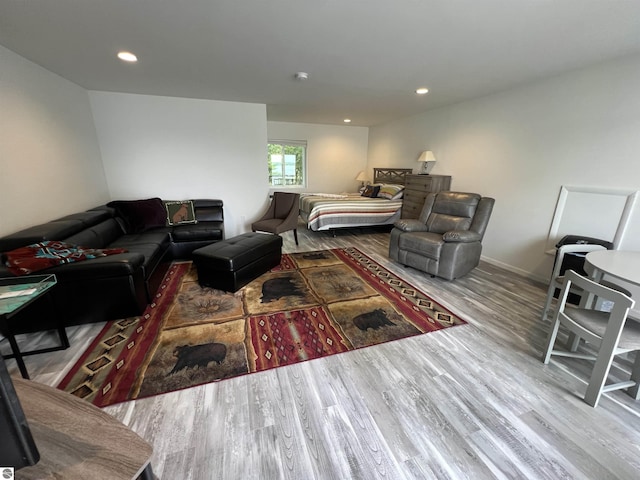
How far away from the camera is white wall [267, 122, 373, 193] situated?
6.50 m

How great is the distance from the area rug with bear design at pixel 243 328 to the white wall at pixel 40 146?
140cm

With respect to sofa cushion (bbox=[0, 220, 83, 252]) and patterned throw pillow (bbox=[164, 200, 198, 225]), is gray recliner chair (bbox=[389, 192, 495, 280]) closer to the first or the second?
patterned throw pillow (bbox=[164, 200, 198, 225])

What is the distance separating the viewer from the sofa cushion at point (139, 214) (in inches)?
136

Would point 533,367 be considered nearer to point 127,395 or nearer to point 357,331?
point 357,331

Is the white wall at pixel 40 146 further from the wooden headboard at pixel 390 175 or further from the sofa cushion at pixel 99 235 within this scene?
the wooden headboard at pixel 390 175

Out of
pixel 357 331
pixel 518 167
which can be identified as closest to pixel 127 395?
pixel 357 331

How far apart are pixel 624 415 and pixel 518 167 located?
282cm

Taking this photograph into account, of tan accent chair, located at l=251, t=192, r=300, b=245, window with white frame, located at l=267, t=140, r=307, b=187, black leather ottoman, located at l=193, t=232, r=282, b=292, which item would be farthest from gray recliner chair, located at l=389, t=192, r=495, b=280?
window with white frame, located at l=267, t=140, r=307, b=187

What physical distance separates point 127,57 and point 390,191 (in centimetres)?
447

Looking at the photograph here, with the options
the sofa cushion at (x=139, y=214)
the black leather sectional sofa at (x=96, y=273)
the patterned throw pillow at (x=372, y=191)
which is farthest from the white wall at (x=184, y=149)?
the patterned throw pillow at (x=372, y=191)

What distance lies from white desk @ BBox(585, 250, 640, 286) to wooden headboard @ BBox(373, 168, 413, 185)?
3.75 metres

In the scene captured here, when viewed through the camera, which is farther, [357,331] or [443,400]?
[357,331]

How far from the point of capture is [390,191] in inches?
210

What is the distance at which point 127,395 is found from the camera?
1.55 metres
